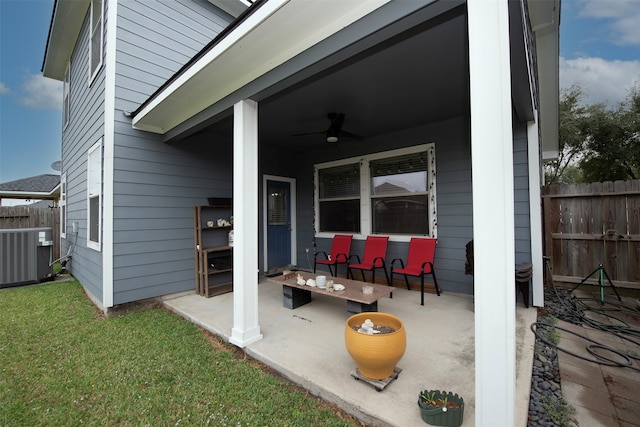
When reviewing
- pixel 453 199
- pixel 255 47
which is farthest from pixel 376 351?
pixel 453 199

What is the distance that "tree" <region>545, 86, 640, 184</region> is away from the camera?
35.3 feet

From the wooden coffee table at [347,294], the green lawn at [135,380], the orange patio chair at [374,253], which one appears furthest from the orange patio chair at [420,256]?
the green lawn at [135,380]

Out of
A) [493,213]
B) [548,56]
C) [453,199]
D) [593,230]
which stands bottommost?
[593,230]

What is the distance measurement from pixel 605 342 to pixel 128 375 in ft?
14.0

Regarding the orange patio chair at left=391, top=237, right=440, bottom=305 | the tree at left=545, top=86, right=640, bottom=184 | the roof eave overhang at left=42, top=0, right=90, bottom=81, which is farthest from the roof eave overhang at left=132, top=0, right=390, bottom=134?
the tree at left=545, top=86, right=640, bottom=184

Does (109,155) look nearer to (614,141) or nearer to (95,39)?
(95,39)

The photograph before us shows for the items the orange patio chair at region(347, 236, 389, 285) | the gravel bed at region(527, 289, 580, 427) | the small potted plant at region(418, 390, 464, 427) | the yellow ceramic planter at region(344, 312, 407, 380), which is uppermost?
the orange patio chair at region(347, 236, 389, 285)

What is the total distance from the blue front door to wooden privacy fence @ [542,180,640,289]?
463 centimetres

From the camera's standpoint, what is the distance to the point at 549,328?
114 inches

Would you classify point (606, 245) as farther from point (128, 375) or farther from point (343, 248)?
point (128, 375)

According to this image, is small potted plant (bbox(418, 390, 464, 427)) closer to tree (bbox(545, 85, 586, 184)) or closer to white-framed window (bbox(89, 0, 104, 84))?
white-framed window (bbox(89, 0, 104, 84))

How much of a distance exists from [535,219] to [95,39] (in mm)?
6975

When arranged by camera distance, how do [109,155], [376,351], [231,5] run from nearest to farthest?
[376,351]
[109,155]
[231,5]

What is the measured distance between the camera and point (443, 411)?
1498 millimetres
